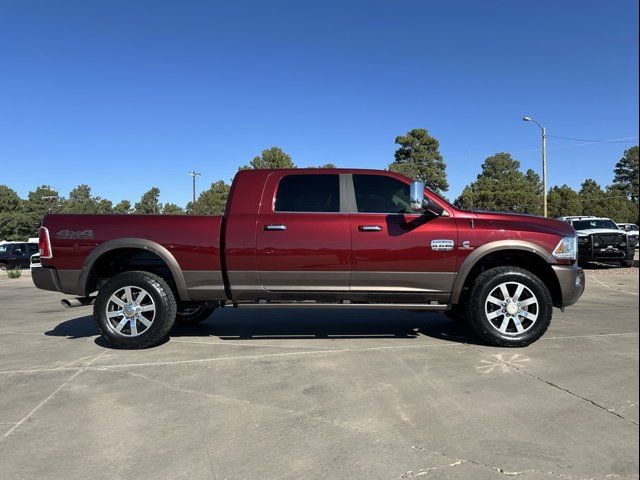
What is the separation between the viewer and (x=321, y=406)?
12.5ft

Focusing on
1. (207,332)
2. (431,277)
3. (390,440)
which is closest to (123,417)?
(390,440)

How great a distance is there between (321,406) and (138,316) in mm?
2762

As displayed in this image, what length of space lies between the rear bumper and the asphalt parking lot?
2.56ft

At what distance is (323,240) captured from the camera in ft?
17.7

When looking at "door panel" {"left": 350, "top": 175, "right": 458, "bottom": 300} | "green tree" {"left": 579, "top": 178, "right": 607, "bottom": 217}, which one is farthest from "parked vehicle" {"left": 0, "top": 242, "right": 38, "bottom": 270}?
"green tree" {"left": 579, "top": 178, "right": 607, "bottom": 217}

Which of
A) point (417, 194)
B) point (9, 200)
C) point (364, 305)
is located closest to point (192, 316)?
point (364, 305)

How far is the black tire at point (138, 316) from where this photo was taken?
18.0 feet

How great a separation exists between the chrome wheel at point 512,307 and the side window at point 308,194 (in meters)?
2.06

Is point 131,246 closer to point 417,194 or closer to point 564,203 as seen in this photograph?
point 417,194

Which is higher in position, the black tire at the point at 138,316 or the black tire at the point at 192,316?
the black tire at the point at 138,316

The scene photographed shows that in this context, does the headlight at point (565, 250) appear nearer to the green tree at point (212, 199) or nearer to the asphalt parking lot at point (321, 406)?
the asphalt parking lot at point (321, 406)

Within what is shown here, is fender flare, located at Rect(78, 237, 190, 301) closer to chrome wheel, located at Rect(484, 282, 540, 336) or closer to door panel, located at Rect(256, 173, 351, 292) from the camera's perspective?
door panel, located at Rect(256, 173, 351, 292)

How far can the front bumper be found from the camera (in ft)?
17.6

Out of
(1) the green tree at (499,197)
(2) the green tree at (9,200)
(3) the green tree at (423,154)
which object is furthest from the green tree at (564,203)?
(2) the green tree at (9,200)
